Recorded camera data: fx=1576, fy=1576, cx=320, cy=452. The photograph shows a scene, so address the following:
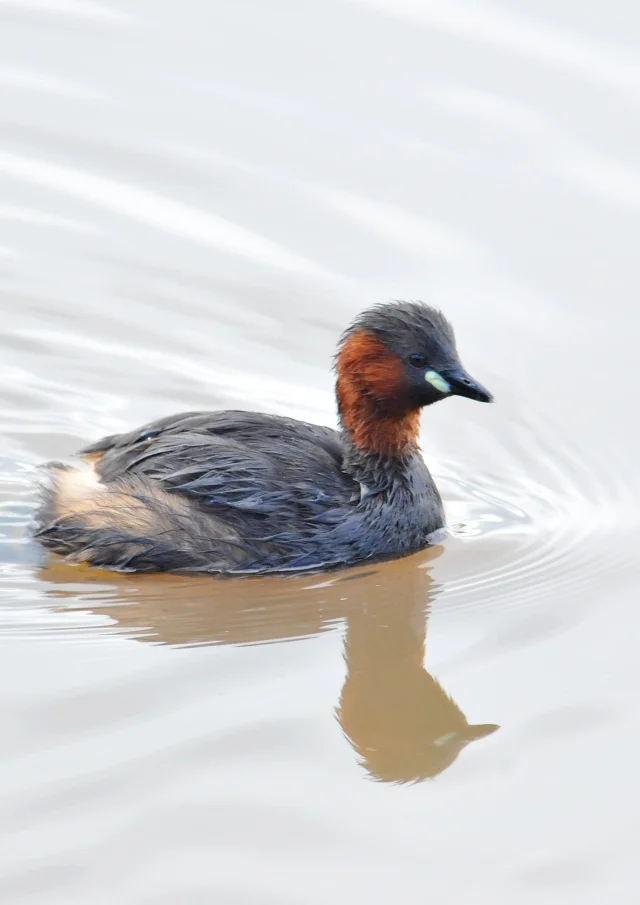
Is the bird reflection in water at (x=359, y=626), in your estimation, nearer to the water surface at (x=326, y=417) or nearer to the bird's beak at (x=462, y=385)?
the water surface at (x=326, y=417)

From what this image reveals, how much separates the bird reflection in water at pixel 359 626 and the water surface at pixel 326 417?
2 centimetres

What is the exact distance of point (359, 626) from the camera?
646 cm

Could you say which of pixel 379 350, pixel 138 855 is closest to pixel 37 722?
pixel 138 855

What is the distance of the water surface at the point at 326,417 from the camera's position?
4.97 m

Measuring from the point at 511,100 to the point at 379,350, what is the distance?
366 cm

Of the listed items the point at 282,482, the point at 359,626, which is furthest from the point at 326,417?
the point at 359,626

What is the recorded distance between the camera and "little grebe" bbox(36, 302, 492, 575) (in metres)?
6.84

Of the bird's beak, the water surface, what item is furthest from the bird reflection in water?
the bird's beak

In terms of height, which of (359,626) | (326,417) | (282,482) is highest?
(326,417)

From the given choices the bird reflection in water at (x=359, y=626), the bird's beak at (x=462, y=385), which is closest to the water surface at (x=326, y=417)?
the bird reflection in water at (x=359, y=626)

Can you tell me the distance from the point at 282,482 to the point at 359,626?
0.79 m

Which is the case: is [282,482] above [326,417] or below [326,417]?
below

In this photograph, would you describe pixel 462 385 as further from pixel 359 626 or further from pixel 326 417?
pixel 326 417

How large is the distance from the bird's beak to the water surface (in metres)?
0.69
